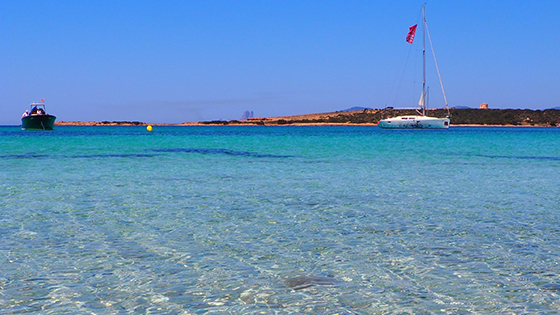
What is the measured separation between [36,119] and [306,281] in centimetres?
8947

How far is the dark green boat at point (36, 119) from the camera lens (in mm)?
86062

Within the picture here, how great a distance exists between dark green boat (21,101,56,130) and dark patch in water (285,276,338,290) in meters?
86.9

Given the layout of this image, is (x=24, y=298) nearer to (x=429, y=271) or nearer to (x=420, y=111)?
(x=429, y=271)

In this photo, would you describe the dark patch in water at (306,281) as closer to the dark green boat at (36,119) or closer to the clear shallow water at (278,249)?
the clear shallow water at (278,249)

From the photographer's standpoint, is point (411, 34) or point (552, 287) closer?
point (552, 287)

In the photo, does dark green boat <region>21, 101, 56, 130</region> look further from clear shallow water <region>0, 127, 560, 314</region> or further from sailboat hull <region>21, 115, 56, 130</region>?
clear shallow water <region>0, 127, 560, 314</region>

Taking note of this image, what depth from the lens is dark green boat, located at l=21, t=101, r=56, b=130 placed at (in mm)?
86062

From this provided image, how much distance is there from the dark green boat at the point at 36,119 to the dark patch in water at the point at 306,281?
86.9m

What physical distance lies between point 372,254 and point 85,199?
760cm

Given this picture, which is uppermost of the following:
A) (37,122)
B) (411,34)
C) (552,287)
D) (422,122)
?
(411,34)

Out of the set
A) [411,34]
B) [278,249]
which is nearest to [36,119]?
[411,34]

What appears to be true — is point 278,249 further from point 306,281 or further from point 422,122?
point 422,122

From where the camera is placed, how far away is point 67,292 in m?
5.75

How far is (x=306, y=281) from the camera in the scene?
6.16 m
